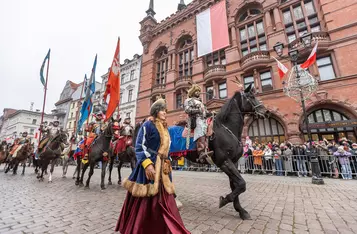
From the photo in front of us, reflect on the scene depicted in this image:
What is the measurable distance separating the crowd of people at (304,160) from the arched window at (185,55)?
591 inches

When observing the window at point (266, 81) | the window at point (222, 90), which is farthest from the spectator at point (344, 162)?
the window at point (222, 90)

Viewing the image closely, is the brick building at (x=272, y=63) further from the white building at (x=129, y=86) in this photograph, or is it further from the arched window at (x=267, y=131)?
the white building at (x=129, y=86)

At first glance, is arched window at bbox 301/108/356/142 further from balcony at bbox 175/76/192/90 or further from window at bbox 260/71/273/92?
balcony at bbox 175/76/192/90

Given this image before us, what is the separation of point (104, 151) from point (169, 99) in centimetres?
1677

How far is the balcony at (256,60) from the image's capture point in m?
15.5

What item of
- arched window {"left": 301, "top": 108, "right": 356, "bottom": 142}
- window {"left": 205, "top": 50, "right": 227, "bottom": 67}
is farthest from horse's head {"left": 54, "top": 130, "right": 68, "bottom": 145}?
window {"left": 205, "top": 50, "right": 227, "bottom": 67}

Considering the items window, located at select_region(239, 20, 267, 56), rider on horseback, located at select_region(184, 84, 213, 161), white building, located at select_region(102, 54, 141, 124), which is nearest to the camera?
rider on horseback, located at select_region(184, 84, 213, 161)

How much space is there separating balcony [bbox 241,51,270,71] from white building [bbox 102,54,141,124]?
18011mm

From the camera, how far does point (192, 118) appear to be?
12.3ft

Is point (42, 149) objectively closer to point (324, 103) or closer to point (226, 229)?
point (226, 229)

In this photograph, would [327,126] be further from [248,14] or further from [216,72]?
[248,14]

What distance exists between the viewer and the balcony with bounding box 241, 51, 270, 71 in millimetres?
15469

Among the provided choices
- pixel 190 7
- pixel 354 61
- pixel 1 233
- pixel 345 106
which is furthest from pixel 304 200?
pixel 190 7

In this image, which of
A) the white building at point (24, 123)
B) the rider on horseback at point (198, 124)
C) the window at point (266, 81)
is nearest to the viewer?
the rider on horseback at point (198, 124)
